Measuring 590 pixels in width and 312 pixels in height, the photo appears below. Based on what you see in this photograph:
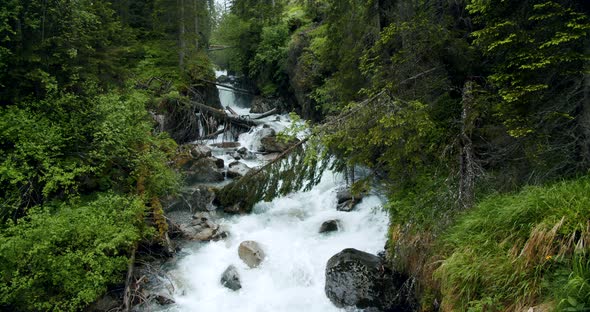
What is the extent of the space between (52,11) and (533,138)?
977cm

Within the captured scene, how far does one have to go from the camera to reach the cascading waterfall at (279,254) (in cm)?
789

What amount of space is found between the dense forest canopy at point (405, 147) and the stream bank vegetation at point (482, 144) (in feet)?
0.09

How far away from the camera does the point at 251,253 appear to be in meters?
9.21

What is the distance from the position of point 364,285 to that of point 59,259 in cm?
565

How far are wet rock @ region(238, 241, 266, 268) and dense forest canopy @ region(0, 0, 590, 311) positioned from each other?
1632 mm

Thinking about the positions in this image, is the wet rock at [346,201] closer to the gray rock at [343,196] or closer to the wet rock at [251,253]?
the gray rock at [343,196]

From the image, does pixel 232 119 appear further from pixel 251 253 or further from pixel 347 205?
pixel 251 253

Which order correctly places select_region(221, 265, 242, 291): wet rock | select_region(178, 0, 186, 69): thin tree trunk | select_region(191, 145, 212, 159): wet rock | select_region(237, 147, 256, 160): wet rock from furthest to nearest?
select_region(178, 0, 186, 69): thin tree trunk < select_region(237, 147, 256, 160): wet rock < select_region(191, 145, 212, 159): wet rock < select_region(221, 265, 242, 291): wet rock

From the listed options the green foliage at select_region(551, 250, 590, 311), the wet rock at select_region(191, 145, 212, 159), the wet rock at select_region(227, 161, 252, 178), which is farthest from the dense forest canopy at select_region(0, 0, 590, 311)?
the wet rock at select_region(191, 145, 212, 159)

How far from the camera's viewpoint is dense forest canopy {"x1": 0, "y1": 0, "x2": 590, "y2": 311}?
4.77 metres

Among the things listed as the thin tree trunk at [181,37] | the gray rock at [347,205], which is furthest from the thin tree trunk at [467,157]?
the thin tree trunk at [181,37]

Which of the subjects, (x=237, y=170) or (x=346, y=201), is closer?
(x=346, y=201)

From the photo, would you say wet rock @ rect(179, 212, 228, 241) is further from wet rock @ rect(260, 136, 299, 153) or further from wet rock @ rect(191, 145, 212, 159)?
wet rock @ rect(260, 136, 299, 153)

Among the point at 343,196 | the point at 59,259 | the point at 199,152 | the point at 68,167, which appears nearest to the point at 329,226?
the point at 343,196
